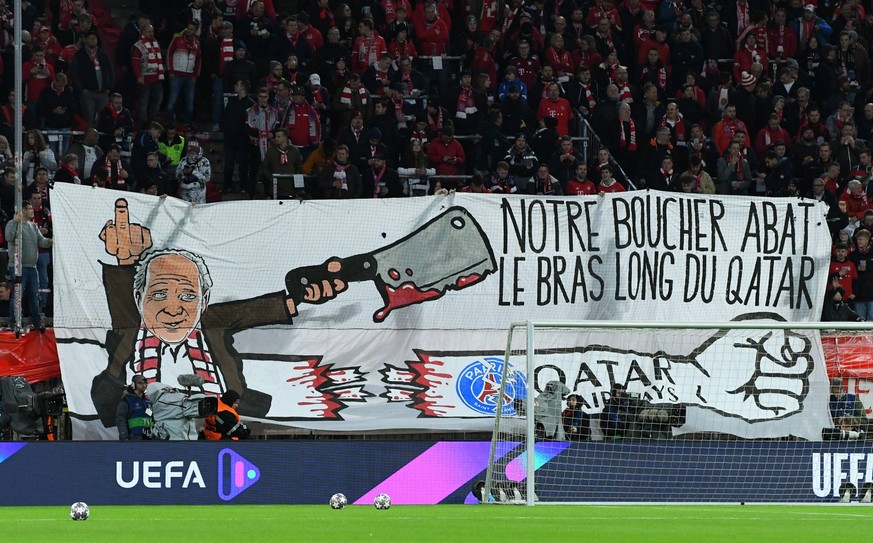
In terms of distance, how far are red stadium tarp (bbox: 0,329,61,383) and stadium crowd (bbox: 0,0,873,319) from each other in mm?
1760

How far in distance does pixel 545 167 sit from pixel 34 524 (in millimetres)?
11049

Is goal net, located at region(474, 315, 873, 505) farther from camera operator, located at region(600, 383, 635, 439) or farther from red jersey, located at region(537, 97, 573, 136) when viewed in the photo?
red jersey, located at region(537, 97, 573, 136)

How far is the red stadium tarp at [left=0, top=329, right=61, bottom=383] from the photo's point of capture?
19.2 m

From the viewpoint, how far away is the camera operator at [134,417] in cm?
1856

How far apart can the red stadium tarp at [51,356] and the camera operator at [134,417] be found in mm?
1415

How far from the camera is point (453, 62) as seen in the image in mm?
25906

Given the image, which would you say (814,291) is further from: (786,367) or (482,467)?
(482,467)

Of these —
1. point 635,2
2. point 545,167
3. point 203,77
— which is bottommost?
point 545,167

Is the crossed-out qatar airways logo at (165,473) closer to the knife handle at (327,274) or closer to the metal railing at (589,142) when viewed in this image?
the knife handle at (327,274)

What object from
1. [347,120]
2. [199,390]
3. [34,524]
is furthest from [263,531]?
[347,120]

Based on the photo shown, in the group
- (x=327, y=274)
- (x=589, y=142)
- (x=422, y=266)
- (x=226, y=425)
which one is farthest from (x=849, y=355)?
(x=226, y=425)

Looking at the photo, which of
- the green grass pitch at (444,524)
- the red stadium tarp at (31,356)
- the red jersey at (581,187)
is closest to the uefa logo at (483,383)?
the green grass pitch at (444,524)

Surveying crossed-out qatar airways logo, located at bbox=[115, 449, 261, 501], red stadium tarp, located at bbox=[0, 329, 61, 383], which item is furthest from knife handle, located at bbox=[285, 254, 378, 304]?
crossed-out qatar airways logo, located at bbox=[115, 449, 261, 501]

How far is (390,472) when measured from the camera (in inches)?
681
